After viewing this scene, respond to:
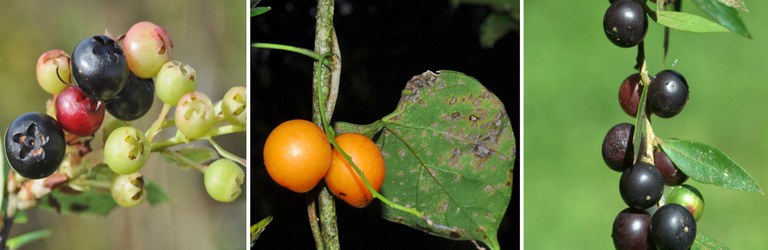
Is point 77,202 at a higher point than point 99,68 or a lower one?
lower

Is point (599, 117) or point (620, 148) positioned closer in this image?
point (620, 148)

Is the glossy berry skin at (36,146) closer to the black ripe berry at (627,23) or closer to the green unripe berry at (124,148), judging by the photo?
the green unripe berry at (124,148)

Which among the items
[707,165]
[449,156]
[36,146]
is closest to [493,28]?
[449,156]

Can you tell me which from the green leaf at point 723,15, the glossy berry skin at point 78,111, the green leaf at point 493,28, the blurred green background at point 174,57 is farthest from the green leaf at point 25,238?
the green leaf at point 723,15

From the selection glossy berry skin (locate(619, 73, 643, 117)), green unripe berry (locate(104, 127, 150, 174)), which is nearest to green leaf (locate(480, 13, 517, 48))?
glossy berry skin (locate(619, 73, 643, 117))

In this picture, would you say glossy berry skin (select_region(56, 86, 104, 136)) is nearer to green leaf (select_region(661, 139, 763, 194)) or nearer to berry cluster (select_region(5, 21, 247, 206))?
berry cluster (select_region(5, 21, 247, 206))

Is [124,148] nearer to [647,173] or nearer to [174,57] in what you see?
[174,57]
